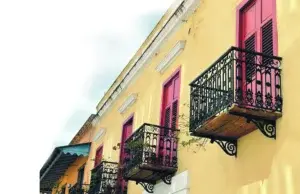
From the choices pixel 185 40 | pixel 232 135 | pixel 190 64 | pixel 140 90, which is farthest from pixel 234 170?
pixel 140 90

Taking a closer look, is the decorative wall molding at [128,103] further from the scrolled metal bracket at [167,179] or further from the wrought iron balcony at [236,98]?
the wrought iron balcony at [236,98]

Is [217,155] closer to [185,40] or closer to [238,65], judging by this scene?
[238,65]

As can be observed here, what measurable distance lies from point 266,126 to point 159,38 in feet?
18.1

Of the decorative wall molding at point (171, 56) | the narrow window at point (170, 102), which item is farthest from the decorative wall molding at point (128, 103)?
the narrow window at point (170, 102)

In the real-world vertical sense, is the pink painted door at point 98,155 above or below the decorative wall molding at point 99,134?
below

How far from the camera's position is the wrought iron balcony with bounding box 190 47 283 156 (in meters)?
7.09

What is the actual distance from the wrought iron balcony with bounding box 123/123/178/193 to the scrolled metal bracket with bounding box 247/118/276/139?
9.84 ft

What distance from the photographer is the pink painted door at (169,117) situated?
1020cm

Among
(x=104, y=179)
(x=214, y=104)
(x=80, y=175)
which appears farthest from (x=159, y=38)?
(x=80, y=175)

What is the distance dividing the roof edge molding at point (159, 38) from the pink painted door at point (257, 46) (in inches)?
88.2

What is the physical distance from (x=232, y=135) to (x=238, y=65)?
1.09 meters

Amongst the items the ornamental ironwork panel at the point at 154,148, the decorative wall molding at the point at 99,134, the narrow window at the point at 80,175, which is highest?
the decorative wall molding at the point at 99,134

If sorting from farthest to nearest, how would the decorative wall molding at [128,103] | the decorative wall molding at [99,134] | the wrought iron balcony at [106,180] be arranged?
the decorative wall molding at [99,134]
the decorative wall molding at [128,103]
the wrought iron balcony at [106,180]

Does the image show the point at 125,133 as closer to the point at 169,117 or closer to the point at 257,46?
the point at 169,117
